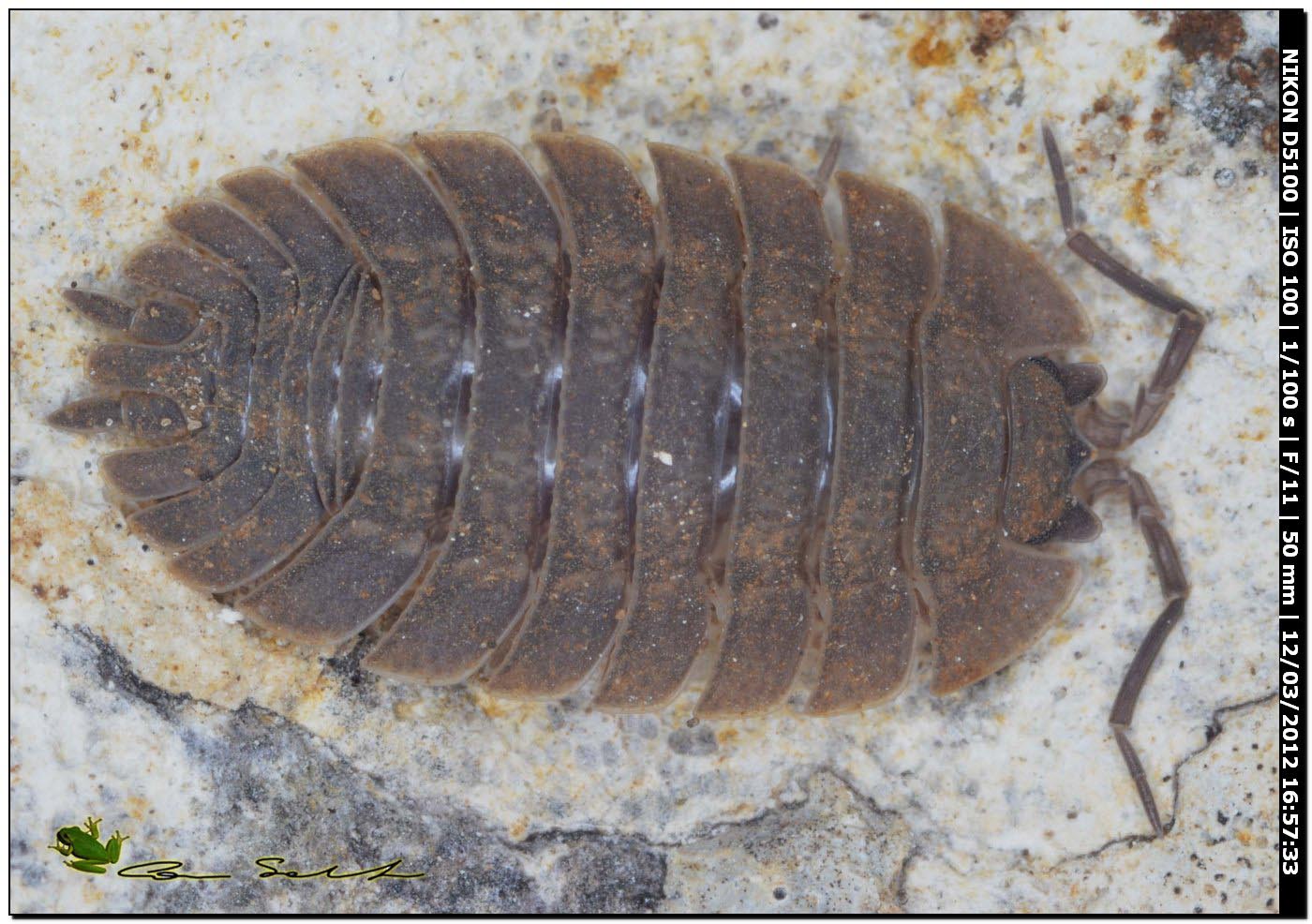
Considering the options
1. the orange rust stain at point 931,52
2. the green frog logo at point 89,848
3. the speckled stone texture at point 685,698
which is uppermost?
the orange rust stain at point 931,52

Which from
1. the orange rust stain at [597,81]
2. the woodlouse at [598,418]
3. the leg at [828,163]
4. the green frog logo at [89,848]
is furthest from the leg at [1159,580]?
the green frog logo at [89,848]

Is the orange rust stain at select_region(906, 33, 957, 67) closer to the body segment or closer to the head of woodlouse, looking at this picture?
the body segment

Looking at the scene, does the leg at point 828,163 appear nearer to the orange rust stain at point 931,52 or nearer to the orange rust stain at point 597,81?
the orange rust stain at point 931,52

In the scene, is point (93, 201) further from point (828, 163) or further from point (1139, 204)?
point (1139, 204)

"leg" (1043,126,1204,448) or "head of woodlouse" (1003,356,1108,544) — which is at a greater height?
"leg" (1043,126,1204,448)

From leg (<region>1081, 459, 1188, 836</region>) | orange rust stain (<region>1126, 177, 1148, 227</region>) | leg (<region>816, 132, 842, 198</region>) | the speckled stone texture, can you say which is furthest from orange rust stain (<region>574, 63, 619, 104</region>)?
leg (<region>1081, 459, 1188, 836</region>)

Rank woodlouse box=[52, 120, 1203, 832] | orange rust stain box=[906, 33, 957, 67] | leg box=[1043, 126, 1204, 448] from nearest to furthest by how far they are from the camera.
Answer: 1. woodlouse box=[52, 120, 1203, 832]
2. leg box=[1043, 126, 1204, 448]
3. orange rust stain box=[906, 33, 957, 67]
